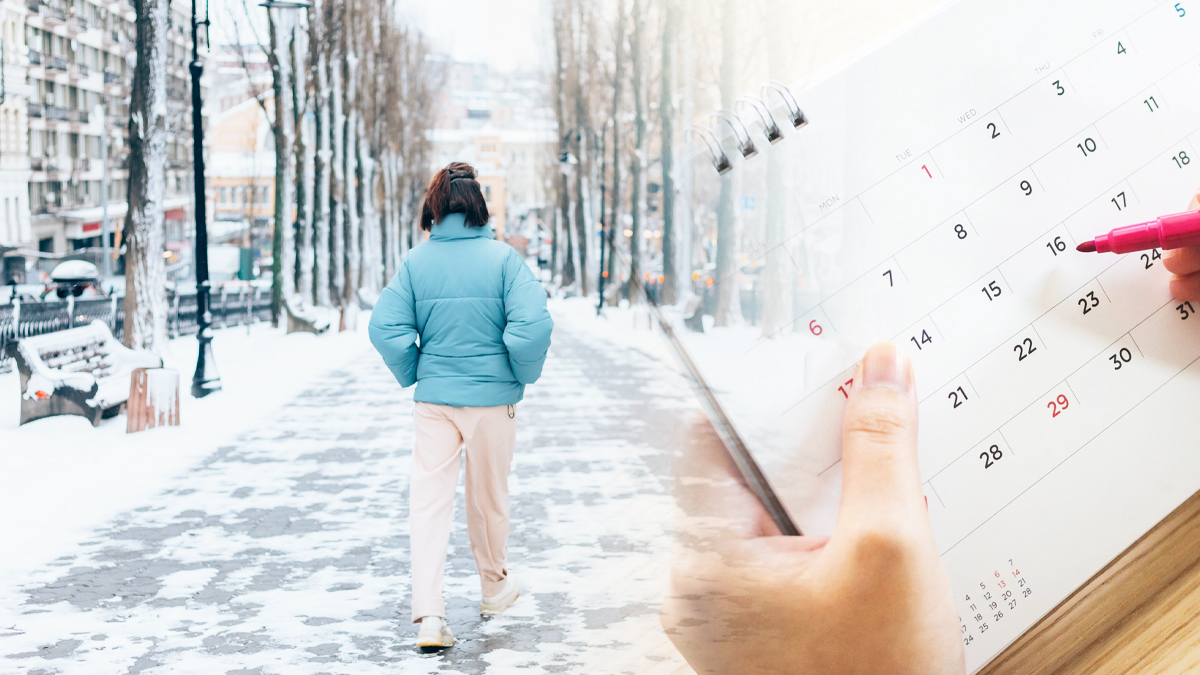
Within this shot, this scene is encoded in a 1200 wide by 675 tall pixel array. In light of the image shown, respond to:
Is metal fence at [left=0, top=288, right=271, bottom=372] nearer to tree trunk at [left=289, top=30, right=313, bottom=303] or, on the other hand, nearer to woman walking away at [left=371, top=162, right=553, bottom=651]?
tree trunk at [left=289, top=30, right=313, bottom=303]

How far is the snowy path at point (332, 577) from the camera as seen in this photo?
398 centimetres

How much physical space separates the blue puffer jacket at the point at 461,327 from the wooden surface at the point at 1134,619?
308cm

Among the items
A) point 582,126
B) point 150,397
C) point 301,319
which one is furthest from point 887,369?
point 582,126

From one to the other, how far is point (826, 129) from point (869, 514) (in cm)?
33

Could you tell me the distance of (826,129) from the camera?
2.97 feet

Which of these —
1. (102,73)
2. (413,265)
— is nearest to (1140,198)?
(413,265)

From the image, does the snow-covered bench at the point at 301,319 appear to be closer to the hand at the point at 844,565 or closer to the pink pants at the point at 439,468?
the pink pants at the point at 439,468

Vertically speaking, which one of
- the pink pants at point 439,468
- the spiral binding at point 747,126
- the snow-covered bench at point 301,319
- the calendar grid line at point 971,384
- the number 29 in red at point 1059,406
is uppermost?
the spiral binding at point 747,126

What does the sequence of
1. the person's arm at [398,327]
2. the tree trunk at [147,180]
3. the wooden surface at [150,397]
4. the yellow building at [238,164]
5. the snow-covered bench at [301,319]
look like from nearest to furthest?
the person's arm at [398,327] → the wooden surface at [150,397] → the tree trunk at [147,180] → the snow-covered bench at [301,319] → the yellow building at [238,164]

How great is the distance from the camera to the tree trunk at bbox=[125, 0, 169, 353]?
12617 mm

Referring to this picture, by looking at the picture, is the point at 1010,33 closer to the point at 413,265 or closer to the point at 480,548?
the point at 413,265

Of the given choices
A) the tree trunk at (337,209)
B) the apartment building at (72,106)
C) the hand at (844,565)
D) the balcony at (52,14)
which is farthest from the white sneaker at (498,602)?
the tree trunk at (337,209)

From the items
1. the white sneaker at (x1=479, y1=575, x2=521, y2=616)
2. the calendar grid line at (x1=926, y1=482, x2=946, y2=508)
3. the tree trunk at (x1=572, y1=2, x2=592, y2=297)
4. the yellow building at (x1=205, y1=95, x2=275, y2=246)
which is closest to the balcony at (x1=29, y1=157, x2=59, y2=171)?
the white sneaker at (x1=479, y1=575, x2=521, y2=616)

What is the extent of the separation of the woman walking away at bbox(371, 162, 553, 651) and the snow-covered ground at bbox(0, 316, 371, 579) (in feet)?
7.90
